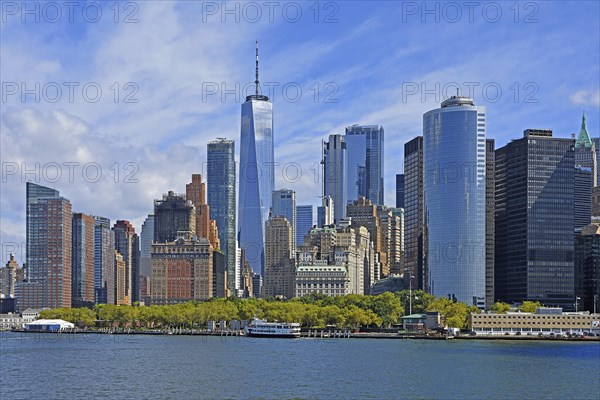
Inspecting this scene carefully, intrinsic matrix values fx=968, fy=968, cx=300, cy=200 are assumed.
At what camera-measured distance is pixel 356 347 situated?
16750cm

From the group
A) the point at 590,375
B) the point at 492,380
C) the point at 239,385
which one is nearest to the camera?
the point at 239,385

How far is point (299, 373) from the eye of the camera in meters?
111

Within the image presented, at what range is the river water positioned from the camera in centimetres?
9175

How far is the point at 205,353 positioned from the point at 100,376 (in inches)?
1585

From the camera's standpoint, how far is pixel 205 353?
147 metres

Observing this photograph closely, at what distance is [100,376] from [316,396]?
30738mm

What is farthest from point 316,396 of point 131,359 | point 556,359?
point 556,359

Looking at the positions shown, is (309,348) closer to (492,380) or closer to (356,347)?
(356,347)

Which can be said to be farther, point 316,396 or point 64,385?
point 64,385

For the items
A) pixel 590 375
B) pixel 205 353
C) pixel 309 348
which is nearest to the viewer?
pixel 590 375

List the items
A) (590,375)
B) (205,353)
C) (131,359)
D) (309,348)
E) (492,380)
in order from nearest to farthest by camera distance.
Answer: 1. (492,380)
2. (590,375)
3. (131,359)
4. (205,353)
5. (309,348)

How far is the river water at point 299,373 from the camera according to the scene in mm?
91750

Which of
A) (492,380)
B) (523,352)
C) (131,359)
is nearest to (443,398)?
(492,380)

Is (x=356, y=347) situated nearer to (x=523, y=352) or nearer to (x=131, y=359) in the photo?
(x=523, y=352)
